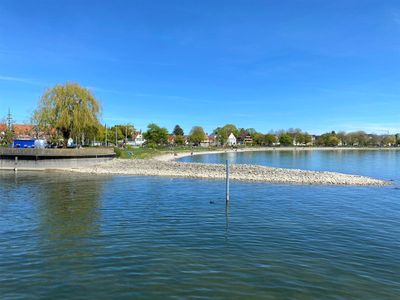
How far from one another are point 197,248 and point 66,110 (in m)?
48.2

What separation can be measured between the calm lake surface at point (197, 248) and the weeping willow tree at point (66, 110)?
3192 centimetres

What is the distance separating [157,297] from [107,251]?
14.7ft

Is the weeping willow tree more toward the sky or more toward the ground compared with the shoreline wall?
more toward the sky

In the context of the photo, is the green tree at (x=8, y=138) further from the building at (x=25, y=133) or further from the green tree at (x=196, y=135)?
the green tree at (x=196, y=135)

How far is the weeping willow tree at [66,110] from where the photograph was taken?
5488 centimetres

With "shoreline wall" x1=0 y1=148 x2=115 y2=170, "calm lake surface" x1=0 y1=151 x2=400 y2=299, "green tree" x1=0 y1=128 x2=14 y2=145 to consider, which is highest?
"green tree" x1=0 y1=128 x2=14 y2=145

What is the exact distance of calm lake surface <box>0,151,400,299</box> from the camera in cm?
959

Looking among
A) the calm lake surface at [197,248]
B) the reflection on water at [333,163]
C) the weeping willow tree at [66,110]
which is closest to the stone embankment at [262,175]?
the weeping willow tree at [66,110]

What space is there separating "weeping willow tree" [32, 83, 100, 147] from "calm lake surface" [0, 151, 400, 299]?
31917mm

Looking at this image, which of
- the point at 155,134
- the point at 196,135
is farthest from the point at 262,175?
the point at 196,135

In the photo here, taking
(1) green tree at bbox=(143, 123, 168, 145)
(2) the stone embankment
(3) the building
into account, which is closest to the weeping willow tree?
(2) the stone embankment

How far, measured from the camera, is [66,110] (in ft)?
180

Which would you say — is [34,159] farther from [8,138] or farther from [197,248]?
[197,248]

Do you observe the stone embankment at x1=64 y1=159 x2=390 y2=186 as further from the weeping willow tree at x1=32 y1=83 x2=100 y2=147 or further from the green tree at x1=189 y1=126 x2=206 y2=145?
the green tree at x1=189 y1=126 x2=206 y2=145
